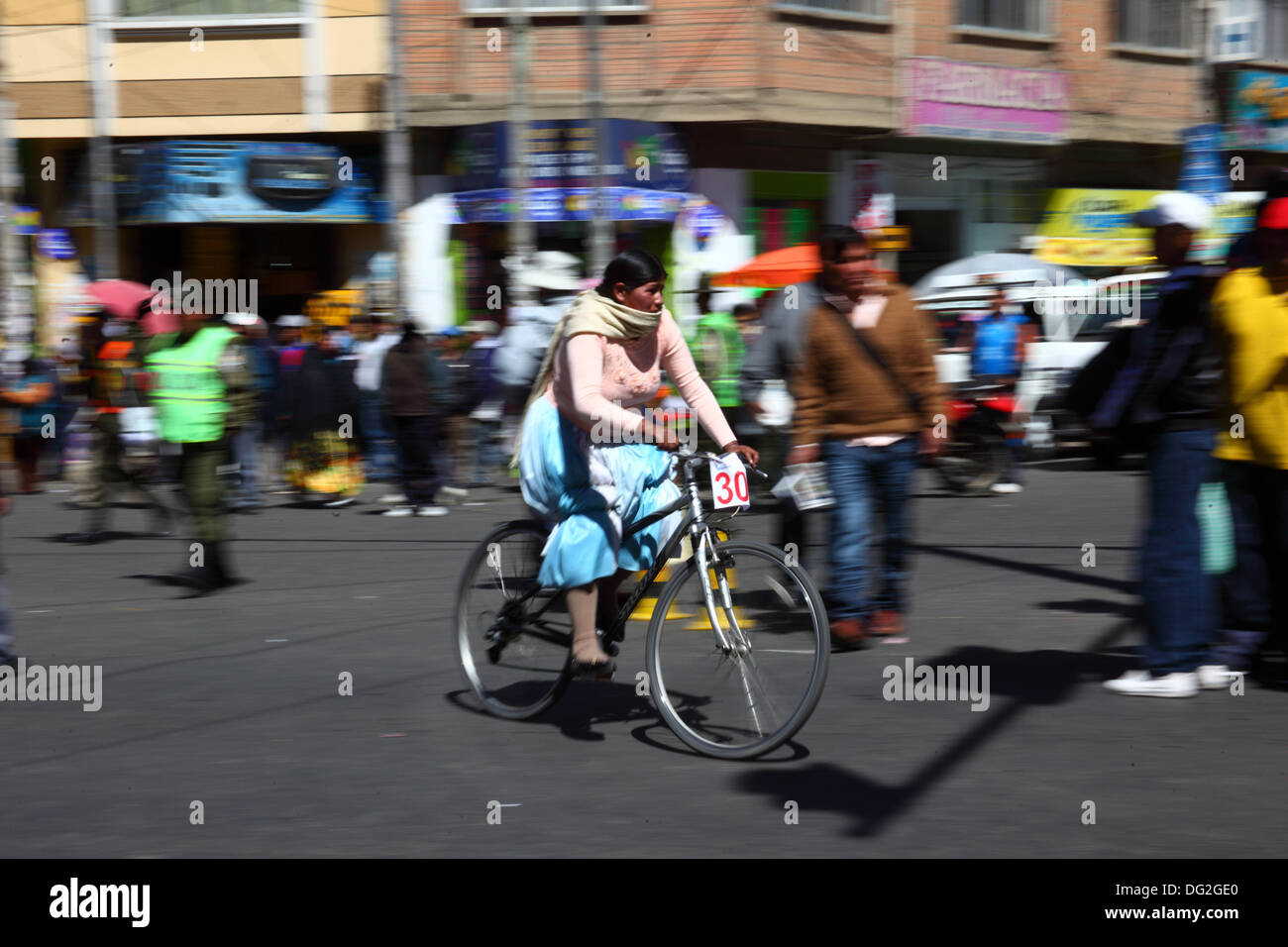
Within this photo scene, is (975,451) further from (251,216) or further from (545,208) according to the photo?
(251,216)

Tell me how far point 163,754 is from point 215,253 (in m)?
18.5

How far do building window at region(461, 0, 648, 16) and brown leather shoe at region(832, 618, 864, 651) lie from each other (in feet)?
54.0

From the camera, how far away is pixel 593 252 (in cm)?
1997

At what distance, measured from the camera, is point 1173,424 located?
235 inches

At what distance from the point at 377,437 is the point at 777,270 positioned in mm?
4232

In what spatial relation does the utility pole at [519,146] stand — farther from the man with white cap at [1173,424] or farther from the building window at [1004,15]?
the man with white cap at [1173,424]

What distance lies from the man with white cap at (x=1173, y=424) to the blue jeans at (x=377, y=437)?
29.7 ft

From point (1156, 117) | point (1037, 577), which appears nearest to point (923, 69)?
point (1156, 117)

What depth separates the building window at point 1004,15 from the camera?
24.4m

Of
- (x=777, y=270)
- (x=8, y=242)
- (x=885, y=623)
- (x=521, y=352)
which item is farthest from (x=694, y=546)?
(x=8, y=242)

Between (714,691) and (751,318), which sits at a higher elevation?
(751,318)

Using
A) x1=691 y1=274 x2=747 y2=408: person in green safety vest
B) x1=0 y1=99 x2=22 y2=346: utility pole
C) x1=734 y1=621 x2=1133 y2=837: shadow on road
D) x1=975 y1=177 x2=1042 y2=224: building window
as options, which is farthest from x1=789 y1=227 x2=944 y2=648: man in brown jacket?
x1=975 y1=177 x2=1042 y2=224: building window

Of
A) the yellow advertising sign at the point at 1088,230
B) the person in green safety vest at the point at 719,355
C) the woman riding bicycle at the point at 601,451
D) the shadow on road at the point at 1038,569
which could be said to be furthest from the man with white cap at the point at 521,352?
the yellow advertising sign at the point at 1088,230

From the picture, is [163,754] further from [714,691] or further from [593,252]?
[593,252]
